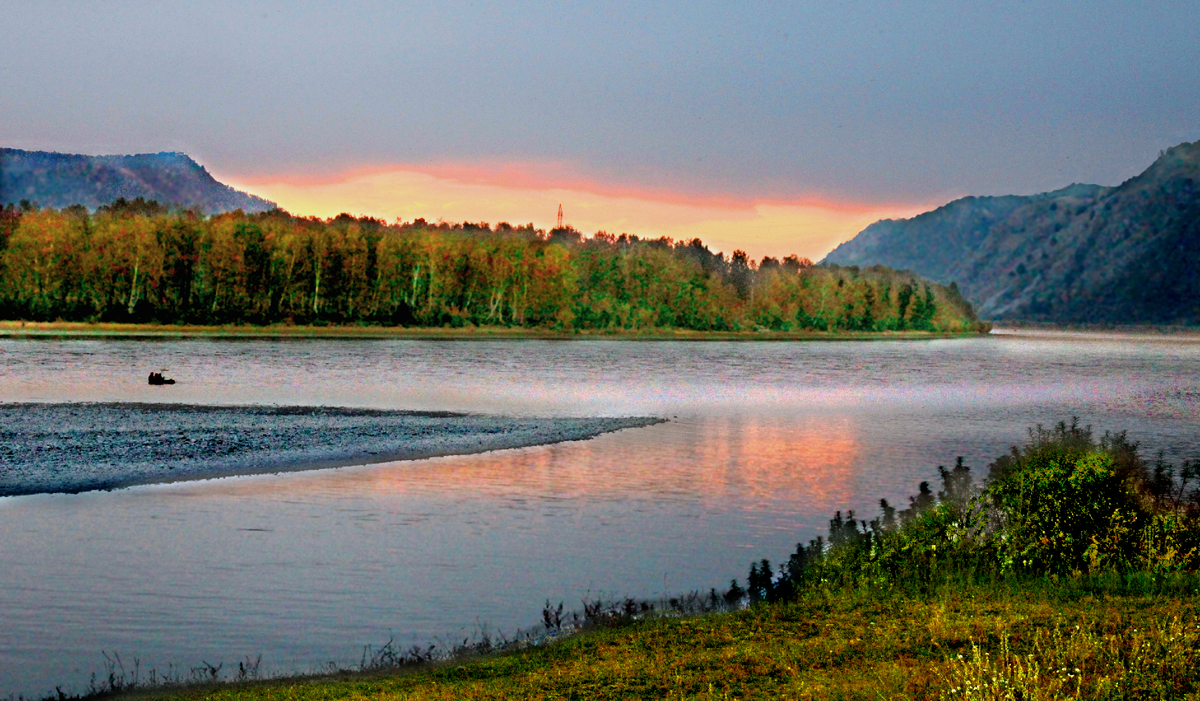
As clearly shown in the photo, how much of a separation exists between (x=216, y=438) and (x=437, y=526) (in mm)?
15056

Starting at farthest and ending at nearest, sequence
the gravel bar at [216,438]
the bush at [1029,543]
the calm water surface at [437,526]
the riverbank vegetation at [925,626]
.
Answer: the gravel bar at [216,438] < the bush at [1029,543] < the calm water surface at [437,526] < the riverbank vegetation at [925,626]

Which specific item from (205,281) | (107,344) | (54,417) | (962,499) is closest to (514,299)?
(205,281)

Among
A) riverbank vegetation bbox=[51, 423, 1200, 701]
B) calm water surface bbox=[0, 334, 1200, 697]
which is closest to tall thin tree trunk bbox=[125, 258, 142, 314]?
calm water surface bbox=[0, 334, 1200, 697]

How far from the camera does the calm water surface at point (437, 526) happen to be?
50.2 ft

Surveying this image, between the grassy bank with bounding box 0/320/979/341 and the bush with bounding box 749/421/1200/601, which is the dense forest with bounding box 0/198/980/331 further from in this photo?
the bush with bounding box 749/421/1200/601

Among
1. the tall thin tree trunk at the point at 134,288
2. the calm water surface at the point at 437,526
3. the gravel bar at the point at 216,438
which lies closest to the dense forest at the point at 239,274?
the tall thin tree trunk at the point at 134,288

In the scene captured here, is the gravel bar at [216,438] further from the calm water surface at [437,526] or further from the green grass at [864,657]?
the green grass at [864,657]

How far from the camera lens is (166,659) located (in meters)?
13.8

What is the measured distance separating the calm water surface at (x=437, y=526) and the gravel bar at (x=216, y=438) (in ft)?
4.85

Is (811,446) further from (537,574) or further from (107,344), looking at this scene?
(107,344)

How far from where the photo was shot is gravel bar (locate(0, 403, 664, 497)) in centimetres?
2922

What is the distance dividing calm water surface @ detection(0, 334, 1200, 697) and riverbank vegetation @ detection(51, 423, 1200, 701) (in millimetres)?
1987

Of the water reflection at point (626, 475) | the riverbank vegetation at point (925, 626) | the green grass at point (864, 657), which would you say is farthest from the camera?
the water reflection at point (626, 475)

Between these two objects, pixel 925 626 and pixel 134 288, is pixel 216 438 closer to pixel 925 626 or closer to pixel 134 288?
Result: pixel 925 626
